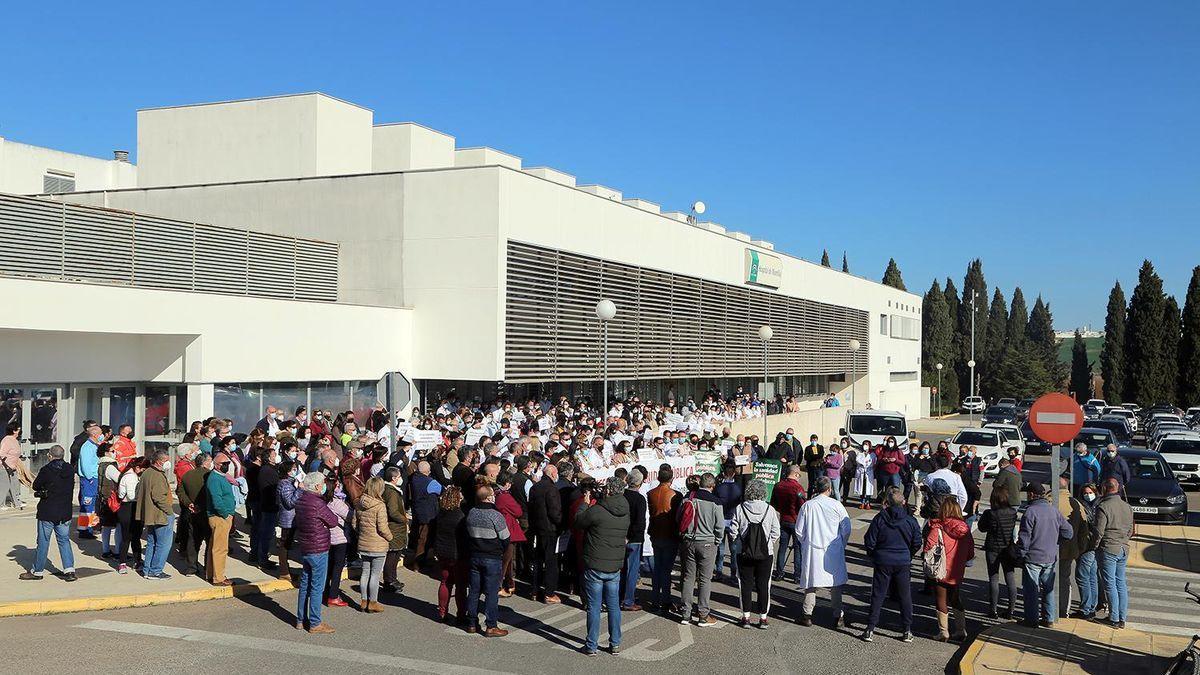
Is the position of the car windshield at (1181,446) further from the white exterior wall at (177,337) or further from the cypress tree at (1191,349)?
the cypress tree at (1191,349)

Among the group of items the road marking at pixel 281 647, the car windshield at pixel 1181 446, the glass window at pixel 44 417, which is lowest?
the road marking at pixel 281 647

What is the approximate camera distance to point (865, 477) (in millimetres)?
22406

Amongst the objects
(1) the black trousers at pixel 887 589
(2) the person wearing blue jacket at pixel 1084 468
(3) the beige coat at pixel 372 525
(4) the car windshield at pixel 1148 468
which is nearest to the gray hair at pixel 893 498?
(1) the black trousers at pixel 887 589

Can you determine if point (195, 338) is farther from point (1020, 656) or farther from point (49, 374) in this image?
point (1020, 656)

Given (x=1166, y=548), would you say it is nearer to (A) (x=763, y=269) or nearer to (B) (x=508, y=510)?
(B) (x=508, y=510)

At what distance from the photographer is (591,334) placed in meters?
33.4

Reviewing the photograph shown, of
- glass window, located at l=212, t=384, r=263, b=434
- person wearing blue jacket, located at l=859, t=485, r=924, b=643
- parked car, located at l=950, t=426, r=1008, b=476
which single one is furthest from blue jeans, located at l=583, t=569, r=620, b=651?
parked car, located at l=950, t=426, r=1008, b=476

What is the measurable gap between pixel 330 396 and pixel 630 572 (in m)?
16.1

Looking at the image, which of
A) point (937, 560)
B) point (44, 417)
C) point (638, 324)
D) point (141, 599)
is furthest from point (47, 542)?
point (638, 324)

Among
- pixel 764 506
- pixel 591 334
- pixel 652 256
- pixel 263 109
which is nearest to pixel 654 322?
pixel 652 256

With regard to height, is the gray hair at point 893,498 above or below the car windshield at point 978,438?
above

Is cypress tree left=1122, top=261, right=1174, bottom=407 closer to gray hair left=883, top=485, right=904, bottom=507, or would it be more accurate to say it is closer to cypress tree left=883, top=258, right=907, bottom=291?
cypress tree left=883, top=258, right=907, bottom=291

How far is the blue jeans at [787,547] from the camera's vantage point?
44.6 feet

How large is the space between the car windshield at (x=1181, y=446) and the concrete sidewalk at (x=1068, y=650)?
66.6 ft
